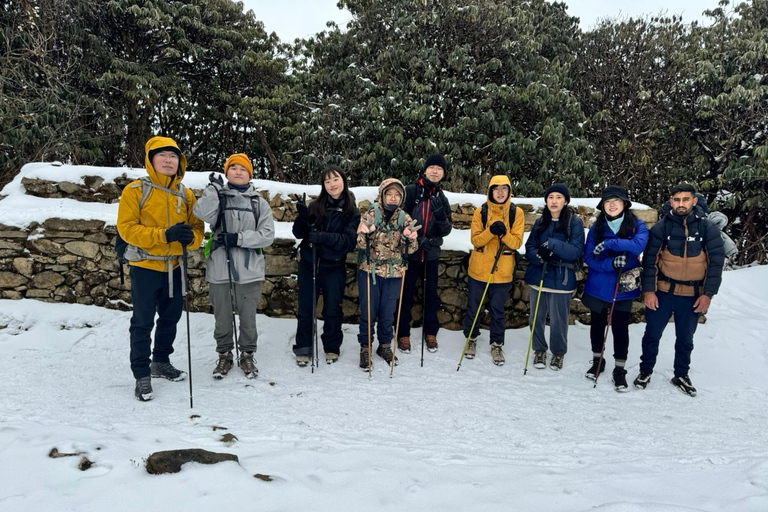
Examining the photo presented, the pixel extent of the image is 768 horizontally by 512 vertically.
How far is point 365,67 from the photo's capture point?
422 inches

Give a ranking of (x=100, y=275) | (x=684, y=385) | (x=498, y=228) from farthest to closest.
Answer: (x=100, y=275), (x=498, y=228), (x=684, y=385)

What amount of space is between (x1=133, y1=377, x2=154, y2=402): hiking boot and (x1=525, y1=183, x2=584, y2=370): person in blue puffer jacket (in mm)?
3422

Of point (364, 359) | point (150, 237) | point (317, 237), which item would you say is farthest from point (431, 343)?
point (150, 237)

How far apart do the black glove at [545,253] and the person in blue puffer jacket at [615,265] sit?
382 millimetres

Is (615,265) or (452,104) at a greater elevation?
(452,104)

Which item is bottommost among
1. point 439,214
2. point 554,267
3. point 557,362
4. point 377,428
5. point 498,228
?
point 377,428

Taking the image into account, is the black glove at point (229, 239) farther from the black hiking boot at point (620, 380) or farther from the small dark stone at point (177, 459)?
the black hiking boot at point (620, 380)

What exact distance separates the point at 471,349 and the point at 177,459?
3029 mm

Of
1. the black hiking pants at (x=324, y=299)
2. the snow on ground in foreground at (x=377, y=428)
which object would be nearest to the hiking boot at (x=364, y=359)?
the snow on ground in foreground at (x=377, y=428)

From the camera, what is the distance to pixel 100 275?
5137mm

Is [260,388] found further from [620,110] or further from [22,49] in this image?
[620,110]

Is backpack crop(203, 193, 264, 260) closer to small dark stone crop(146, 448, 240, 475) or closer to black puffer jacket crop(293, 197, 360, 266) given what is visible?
black puffer jacket crop(293, 197, 360, 266)

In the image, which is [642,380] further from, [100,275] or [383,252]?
[100,275]

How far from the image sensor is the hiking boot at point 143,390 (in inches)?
128
